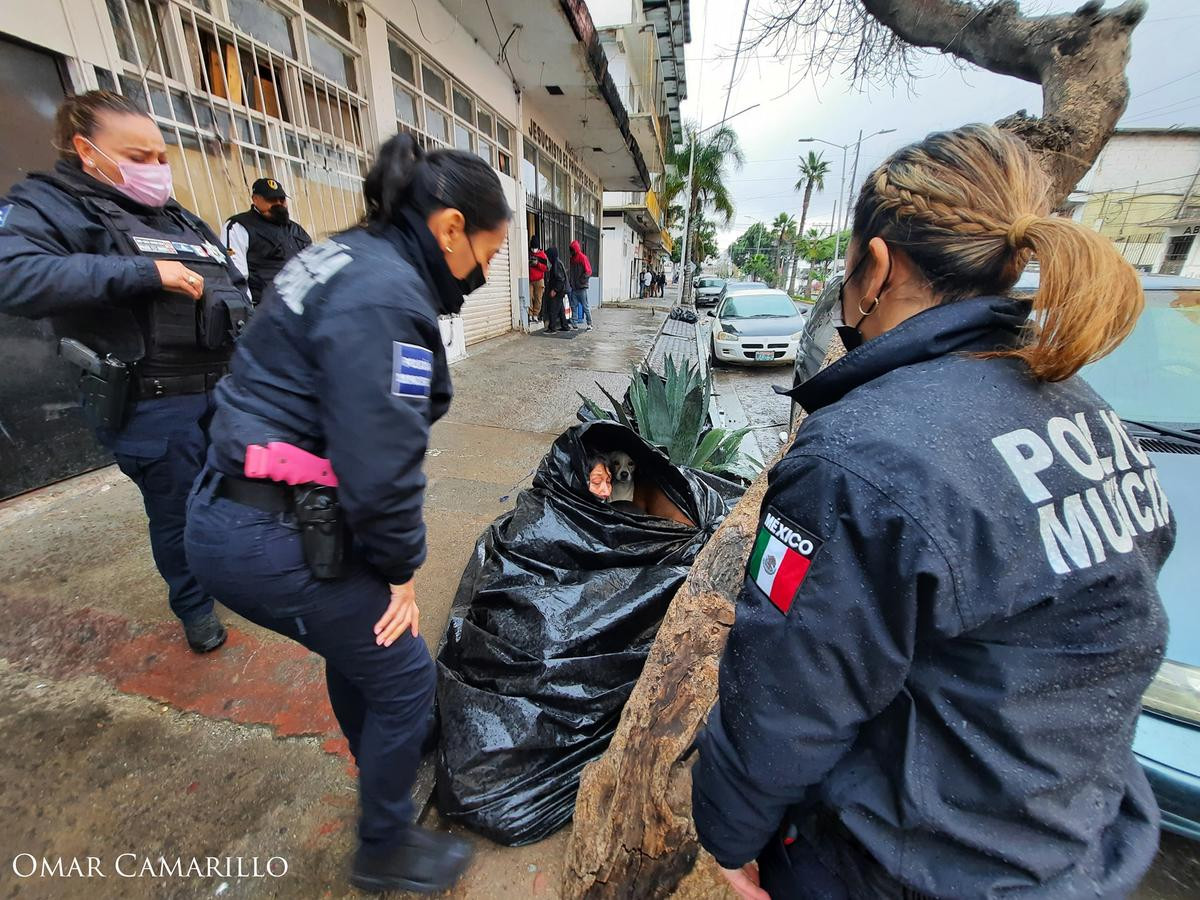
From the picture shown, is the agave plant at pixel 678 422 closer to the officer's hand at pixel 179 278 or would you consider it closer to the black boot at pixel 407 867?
the officer's hand at pixel 179 278

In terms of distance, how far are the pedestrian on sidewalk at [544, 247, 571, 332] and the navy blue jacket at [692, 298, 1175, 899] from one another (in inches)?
399

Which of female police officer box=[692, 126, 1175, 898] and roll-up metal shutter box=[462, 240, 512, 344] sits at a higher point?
female police officer box=[692, 126, 1175, 898]

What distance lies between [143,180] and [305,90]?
3922 mm

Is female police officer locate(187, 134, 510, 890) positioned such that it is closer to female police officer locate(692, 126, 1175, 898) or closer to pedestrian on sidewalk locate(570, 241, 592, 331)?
female police officer locate(692, 126, 1175, 898)

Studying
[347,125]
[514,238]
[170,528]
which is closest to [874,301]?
[170,528]

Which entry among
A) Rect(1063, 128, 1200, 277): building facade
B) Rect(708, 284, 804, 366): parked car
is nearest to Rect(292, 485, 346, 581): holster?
Rect(708, 284, 804, 366): parked car

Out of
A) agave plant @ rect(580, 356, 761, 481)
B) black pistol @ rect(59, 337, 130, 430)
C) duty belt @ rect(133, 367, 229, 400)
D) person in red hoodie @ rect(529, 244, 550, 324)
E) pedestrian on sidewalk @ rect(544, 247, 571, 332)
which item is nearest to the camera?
black pistol @ rect(59, 337, 130, 430)

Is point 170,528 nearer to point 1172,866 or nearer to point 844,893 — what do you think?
point 844,893

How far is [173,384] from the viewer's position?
1.83m

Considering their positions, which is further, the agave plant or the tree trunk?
the agave plant

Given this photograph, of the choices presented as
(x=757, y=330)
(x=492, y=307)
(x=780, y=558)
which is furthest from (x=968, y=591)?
(x=492, y=307)

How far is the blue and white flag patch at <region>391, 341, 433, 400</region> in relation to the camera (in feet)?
3.19

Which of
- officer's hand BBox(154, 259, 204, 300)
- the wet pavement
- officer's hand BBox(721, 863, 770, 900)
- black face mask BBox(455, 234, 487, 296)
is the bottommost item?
the wet pavement

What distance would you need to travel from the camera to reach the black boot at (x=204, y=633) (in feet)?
6.55
